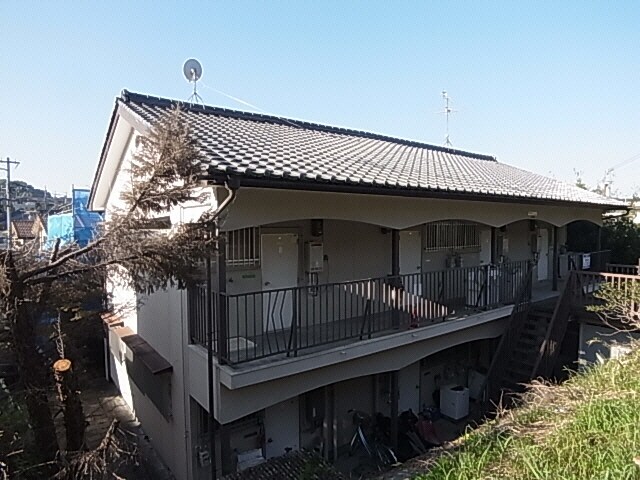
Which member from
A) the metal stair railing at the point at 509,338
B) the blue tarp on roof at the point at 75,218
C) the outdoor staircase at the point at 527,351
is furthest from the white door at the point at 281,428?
the blue tarp on roof at the point at 75,218

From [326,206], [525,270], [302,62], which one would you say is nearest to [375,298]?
[326,206]

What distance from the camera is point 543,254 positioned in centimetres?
1691

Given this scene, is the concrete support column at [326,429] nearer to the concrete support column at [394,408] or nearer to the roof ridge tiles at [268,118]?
the concrete support column at [394,408]

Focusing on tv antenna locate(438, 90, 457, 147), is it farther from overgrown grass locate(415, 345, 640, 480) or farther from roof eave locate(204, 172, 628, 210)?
overgrown grass locate(415, 345, 640, 480)

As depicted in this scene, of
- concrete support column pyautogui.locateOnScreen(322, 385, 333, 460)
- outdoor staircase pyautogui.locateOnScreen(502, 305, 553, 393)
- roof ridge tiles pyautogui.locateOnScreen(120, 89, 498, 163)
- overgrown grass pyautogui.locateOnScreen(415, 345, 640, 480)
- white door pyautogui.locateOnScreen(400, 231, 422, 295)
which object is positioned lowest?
concrete support column pyautogui.locateOnScreen(322, 385, 333, 460)

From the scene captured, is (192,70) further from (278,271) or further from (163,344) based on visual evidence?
(163,344)

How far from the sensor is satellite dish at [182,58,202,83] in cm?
1050

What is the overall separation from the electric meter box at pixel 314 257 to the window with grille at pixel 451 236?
4.13 meters

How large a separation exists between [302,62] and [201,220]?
7378 millimetres

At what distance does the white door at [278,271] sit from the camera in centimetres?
841

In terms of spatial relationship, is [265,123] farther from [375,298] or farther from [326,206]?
[375,298]

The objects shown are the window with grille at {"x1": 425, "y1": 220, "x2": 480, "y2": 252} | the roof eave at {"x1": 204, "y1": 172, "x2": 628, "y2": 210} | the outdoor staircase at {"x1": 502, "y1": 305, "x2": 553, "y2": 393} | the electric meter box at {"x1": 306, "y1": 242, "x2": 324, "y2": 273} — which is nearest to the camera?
the roof eave at {"x1": 204, "y1": 172, "x2": 628, "y2": 210}

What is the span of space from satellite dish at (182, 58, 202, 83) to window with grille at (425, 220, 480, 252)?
7317 mm

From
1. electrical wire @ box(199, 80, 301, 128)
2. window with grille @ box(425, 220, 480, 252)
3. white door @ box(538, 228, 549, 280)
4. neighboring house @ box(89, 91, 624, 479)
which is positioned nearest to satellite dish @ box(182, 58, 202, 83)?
electrical wire @ box(199, 80, 301, 128)
